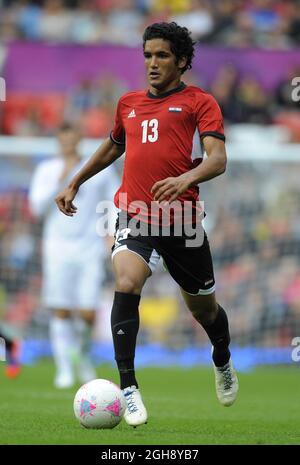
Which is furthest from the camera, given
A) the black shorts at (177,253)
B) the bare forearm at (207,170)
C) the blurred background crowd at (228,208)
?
the blurred background crowd at (228,208)

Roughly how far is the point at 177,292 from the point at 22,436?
350 inches

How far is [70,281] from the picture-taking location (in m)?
11.9

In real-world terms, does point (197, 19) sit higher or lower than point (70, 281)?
higher

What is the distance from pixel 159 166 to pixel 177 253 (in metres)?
0.59

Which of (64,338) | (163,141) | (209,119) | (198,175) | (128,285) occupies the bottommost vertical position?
(64,338)

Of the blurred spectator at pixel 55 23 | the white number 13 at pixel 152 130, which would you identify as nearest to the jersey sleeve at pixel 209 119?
the white number 13 at pixel 152 130

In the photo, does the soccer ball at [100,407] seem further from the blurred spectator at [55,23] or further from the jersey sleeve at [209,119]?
the blurred spectator at [55,23]

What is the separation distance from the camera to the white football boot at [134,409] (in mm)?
6578

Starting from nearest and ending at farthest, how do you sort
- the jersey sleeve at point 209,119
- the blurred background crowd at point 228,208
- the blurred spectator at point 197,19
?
the jersey sleeve at point 209,119 < the blurred background crowd at point 228,208 < the blurred spectator at point 197,19

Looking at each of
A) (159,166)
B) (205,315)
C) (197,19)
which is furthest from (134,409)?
(197,19)

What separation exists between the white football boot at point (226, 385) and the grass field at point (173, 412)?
131 millimetres

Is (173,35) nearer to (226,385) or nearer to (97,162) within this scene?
(97,162)

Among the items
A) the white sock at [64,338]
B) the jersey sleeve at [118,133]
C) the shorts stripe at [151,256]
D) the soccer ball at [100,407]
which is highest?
the jersey sleeve at [118,133]

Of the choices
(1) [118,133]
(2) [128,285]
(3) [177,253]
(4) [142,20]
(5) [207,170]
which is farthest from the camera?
(4) [142,20]
